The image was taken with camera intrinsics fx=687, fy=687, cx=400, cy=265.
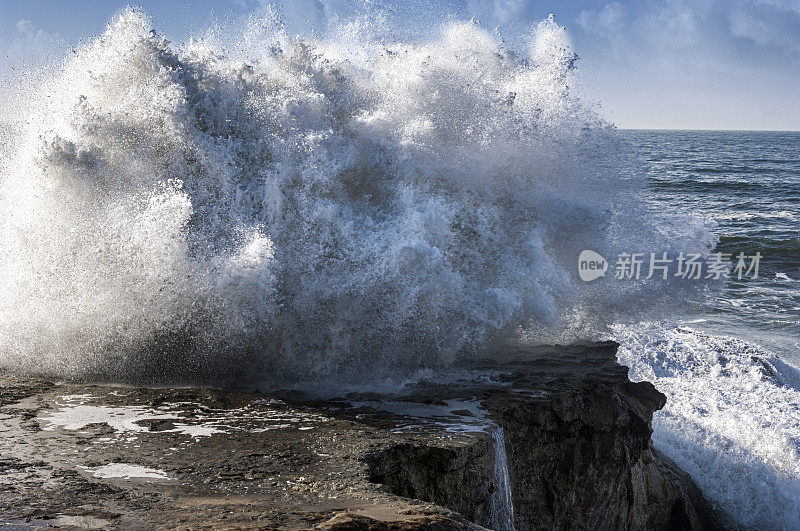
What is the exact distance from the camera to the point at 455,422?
3799mm

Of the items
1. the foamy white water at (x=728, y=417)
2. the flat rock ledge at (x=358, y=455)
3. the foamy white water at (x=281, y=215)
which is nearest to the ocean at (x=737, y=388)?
the foamy white water at (x=728, y=417)

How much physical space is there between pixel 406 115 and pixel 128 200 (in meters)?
2.34

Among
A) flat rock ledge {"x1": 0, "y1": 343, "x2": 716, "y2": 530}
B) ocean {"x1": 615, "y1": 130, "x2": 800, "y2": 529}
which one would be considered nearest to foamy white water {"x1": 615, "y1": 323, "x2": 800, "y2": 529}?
ocean {"x1": 615, "y1": 130, "x2": 800, "y2": 529}

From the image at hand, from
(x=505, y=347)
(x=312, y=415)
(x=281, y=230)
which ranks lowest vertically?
(x=312, y=415)

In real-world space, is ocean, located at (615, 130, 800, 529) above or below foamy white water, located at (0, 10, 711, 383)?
below

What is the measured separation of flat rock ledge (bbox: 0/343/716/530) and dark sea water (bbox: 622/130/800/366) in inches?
192

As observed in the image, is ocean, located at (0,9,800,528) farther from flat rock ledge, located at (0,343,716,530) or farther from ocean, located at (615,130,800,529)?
flat rock ledge, located at (0,343,716,530)

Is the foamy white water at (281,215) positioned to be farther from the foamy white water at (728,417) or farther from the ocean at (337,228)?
the foamy white water at (728,417)

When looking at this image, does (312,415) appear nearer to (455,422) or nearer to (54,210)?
(455,422)

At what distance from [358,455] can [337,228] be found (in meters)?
2.12

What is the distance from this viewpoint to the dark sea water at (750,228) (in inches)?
380

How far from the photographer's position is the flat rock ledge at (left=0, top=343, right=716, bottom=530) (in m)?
2.63

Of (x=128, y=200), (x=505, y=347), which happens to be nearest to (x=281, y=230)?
(x=128, y=200)

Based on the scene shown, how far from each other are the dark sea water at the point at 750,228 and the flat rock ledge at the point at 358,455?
488 centimetres
